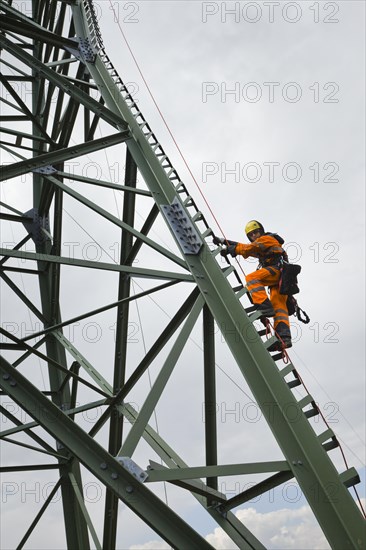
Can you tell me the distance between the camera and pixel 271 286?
7422 millimetres

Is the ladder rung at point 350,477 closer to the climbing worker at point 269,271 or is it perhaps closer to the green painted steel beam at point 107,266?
the green painted steel beam at point 107,266

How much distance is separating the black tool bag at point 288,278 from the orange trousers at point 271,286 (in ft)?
0.50

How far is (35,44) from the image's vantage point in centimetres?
941

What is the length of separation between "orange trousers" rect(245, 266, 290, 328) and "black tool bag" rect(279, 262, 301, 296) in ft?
0.50

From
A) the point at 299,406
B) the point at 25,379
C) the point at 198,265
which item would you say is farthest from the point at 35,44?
the point at 299,406

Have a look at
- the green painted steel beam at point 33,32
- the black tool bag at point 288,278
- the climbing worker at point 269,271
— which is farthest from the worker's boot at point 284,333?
the green painted steel beam at point 33,32

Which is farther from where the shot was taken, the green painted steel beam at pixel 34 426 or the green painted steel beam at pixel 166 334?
the green painted steel beam at pixel 34 426

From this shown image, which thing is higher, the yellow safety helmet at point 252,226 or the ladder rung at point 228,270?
the yellow safety helmet at point 252,226

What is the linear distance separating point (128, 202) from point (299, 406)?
329cm

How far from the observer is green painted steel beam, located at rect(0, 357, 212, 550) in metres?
3.87

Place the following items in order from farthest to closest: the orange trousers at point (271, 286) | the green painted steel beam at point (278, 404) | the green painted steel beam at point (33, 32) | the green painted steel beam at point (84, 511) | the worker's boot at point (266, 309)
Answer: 1. the green painted steel beam at point (33, 32)
2. the orange trousers at point (271, 286)
3. the green painted steel beam at point (84, 511)
4. the worker's boot at point (266, 309)
5. the green painted steel beam at point (278, 404)

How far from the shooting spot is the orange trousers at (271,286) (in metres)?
6.87

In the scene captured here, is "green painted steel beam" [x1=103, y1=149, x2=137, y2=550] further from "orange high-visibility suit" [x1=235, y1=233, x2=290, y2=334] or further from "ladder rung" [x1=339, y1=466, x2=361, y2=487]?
"ladder rung" [x1=339, y1=466, x2=361, y2=487]

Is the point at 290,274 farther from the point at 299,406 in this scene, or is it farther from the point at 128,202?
the point at 299,406
